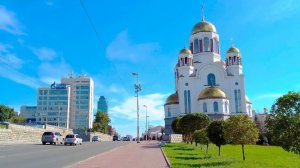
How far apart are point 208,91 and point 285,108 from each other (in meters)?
62.8

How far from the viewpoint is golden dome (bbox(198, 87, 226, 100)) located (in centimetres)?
7356

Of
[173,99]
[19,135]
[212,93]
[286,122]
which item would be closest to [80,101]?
[173,99]

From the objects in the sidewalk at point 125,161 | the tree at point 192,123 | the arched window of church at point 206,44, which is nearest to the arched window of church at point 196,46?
the arched window of church at point 206,44

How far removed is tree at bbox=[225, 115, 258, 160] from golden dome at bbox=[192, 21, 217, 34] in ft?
229

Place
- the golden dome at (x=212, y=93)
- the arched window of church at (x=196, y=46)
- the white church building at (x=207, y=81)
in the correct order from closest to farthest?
the golden dome at (x=212, y=93)
the white church building at (x=207, y=81)
the arched window of church at (x=196, y=46)

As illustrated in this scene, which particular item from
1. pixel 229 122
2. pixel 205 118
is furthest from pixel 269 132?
pixel 205 118

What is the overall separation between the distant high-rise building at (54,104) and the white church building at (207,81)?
3261 inches

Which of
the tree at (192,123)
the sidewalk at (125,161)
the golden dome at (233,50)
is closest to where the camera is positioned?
the sidewalk at (125,161)

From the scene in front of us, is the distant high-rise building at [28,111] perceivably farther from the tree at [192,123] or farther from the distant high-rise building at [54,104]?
the tree at [192,123]

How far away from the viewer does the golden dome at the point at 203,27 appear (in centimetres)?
8619

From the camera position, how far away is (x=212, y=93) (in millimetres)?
74062

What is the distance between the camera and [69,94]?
157 metres

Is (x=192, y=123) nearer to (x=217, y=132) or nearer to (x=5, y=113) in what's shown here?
(x=217, y=132)

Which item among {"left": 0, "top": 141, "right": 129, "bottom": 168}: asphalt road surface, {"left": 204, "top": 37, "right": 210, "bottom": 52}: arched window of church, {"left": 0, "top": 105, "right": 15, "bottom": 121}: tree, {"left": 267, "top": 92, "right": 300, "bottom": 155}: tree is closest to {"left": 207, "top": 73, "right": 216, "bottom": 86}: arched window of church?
{"left": 204, "top": 37, "right": 210, "bottom": 52}: arched window of church
